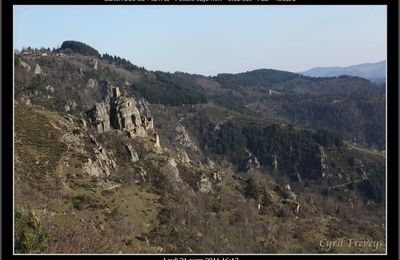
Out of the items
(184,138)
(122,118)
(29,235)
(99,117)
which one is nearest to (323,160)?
(184,138)

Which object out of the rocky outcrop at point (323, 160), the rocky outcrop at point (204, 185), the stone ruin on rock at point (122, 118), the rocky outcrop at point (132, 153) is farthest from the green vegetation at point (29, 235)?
the rocky outcrop at point (323, 160)

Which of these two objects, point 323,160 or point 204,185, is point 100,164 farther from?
point 323,160

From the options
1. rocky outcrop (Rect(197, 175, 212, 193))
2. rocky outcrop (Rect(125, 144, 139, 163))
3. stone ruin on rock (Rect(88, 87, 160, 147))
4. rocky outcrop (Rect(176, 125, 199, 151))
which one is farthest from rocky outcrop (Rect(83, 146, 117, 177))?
rocky outcrop (Rect(176, 125, 199, 151))

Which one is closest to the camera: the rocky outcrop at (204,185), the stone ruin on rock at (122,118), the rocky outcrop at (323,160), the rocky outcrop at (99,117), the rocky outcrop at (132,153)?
the rocky outcrop at (132,153)

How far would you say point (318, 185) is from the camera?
176 metres

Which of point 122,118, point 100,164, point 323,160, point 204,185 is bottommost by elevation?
point 323,160

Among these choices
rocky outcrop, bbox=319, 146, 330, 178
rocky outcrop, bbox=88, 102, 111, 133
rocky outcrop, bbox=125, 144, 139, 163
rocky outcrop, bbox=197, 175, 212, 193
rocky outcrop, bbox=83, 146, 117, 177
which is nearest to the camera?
rocky outcrop, bbox=83, 146, 117, 177

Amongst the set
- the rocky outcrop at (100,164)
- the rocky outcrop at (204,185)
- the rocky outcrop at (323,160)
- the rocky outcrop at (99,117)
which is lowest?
the rocky outcrop at (323,160)

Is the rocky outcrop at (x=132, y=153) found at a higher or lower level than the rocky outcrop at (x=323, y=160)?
higher

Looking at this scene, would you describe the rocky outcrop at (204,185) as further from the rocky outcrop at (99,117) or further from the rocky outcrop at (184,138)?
the rocky outcrop at (184,138)

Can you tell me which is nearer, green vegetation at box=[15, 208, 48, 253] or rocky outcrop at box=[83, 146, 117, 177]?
green vegetation at box=[15, 208, 48, 253]

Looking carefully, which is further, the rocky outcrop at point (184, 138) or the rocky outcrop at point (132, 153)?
the rocky outcrop at point (184, 138)

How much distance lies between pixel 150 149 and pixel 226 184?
47.1ft

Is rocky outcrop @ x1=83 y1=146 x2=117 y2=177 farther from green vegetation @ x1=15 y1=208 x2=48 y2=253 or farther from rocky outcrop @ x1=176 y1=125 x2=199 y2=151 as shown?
rocky outcrop @ x1=176 y1=125 x2=199 y2=151
